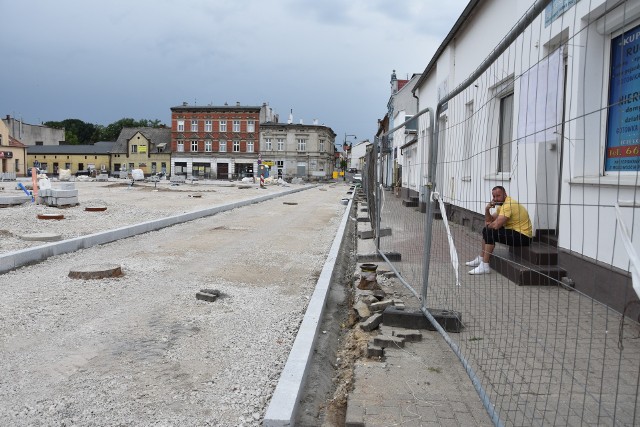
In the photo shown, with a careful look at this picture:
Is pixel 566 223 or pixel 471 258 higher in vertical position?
pixel 566 223

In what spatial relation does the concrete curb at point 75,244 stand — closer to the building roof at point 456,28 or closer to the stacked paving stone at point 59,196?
the stacked paving stone at point 59,196

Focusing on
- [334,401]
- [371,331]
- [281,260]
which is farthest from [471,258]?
[281,260]

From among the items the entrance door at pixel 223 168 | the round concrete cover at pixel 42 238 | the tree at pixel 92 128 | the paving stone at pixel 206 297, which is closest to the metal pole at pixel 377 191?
the paving stone at pixel 206 297

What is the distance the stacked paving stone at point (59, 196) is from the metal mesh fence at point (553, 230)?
14.0 meters

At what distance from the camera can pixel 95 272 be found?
274 inches

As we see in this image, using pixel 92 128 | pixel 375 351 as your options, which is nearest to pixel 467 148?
pixel 375 351

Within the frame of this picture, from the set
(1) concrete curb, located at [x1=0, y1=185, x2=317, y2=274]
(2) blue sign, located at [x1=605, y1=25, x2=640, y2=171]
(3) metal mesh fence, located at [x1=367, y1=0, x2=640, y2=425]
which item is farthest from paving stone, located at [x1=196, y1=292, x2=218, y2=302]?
(2) blue sign, located at [x1=605, y1=25, x2=640, y2=171]

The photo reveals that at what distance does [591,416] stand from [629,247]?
154 cm

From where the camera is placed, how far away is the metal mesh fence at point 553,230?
11.2 feet

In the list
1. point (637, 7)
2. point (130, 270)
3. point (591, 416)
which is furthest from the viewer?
point (130, 270)

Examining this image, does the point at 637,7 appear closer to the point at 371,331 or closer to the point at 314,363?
the point at 371,331

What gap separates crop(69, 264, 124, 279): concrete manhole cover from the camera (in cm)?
696

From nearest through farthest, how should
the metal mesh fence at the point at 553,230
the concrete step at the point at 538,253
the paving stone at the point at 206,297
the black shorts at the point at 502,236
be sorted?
the metal mesh fence at the point at 553,230 → the paving stone at the point at 206,297 → the concrete step at the point at 538,253 → the black shorts at the point at 502,236

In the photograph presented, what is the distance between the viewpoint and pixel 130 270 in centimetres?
768
